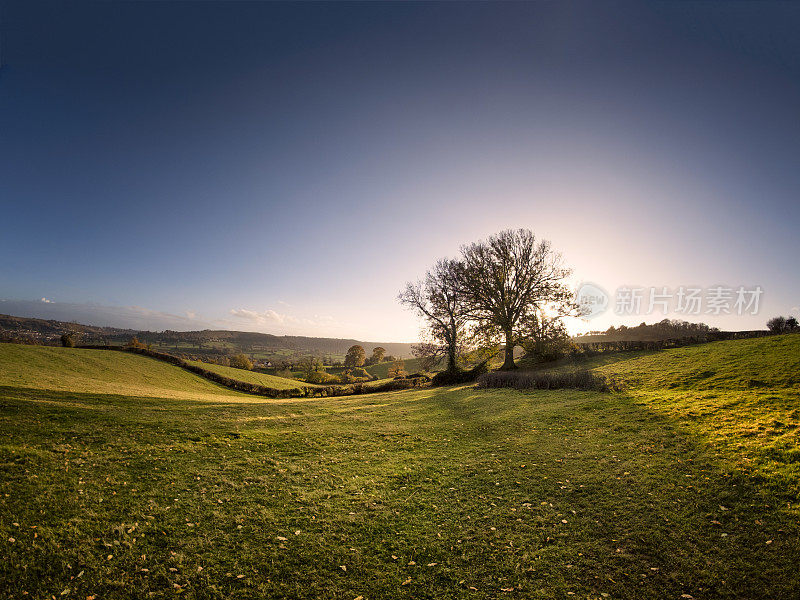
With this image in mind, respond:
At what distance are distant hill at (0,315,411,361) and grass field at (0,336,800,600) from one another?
3154 inches

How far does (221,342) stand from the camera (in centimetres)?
14975

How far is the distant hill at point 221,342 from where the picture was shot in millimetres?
78812

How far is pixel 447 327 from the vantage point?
124ft

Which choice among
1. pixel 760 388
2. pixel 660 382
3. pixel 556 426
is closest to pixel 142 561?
pixel 556 426

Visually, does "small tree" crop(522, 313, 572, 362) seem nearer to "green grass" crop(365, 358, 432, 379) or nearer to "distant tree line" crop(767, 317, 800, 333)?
"distant tree line" crop(767, 317, 800, 333)

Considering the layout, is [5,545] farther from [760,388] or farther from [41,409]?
[760,388]

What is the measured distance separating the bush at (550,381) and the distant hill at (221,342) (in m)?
68.0

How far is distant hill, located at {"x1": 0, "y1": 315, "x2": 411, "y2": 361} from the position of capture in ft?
259

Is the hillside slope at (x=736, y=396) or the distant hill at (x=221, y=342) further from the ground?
the hillside slope at (x=736, y=396)

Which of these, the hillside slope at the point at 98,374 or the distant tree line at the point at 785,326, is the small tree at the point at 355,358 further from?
the distant tree line at the point at 785,326

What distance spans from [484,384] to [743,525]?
62.4 feet

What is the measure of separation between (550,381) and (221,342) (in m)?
160

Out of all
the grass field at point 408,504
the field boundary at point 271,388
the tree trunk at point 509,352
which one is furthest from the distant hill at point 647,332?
the grass field at point 408,504

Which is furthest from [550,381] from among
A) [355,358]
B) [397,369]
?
[355,358]
